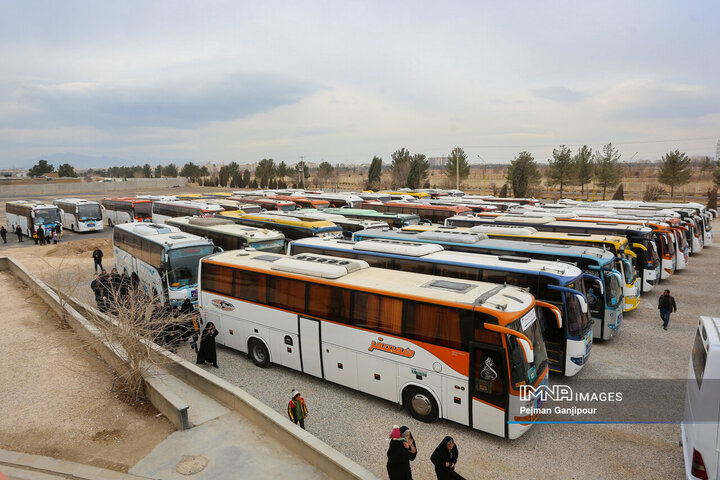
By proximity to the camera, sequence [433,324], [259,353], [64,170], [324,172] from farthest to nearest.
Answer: [64,170], [324,172], [259,353], [433,324]

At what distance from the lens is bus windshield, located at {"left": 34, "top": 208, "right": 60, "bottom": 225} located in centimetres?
3245

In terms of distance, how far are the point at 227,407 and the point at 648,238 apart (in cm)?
1651

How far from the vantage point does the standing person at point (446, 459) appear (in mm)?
6261

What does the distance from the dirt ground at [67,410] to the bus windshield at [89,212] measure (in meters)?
26.2

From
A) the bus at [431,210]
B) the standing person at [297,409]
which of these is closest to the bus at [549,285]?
the standing person at [297,409]

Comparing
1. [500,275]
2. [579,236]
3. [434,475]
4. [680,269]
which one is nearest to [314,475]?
[434,475]

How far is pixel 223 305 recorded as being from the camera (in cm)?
1196

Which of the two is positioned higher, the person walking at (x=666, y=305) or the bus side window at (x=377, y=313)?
the bus side window at (x=377, y=313)

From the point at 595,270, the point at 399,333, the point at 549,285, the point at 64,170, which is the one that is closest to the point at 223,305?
the point at 399,333

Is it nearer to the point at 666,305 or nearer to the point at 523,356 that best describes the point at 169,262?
the point at 523,356

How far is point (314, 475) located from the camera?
707 cm

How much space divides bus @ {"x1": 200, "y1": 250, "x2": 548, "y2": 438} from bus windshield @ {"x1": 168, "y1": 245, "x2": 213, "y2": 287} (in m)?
3.15

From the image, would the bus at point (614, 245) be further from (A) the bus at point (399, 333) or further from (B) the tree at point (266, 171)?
(B) the tree at point (266, 171)

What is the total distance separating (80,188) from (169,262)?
298 ft
